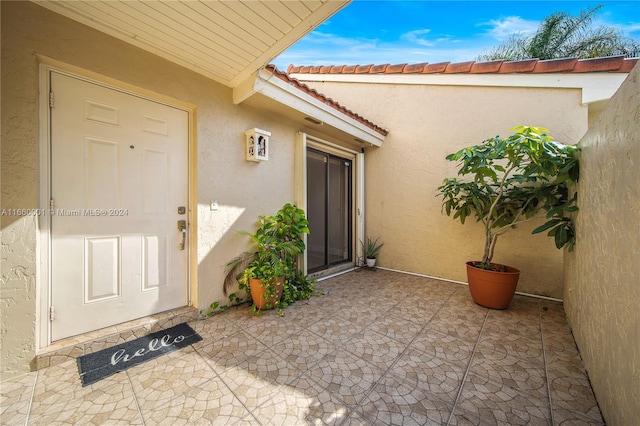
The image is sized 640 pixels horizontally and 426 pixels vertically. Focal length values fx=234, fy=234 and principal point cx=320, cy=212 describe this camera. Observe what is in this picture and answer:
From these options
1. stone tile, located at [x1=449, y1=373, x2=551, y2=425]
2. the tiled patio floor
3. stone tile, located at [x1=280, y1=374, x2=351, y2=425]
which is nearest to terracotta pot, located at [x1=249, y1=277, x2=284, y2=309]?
the tiled patio floor

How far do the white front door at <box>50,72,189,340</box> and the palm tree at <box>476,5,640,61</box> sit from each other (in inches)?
392

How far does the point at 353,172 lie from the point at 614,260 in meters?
3.89

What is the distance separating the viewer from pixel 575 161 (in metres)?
2.42

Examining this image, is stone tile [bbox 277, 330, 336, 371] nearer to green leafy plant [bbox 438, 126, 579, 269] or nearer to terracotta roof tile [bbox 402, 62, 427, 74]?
green leafy plant [bbox 438, 126, 579, 269]

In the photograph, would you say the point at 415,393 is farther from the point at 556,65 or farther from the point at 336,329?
the point at 556,65

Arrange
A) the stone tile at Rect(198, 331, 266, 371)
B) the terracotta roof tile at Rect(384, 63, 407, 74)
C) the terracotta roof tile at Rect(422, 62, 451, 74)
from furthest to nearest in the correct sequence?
the terracotta roof tile at Rect(384, 63, 407, 74) → the terracotta roof tile at Rect(422, 62, 451, 74) → the stone tile at Rect(198, 331, 266, 371)

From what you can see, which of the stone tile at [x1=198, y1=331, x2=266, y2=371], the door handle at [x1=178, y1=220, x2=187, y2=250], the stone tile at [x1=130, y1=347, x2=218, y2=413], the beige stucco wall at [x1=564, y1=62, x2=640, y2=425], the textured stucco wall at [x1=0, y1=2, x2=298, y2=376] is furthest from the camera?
the door handle at [x1=178, y1=220, x2=187, y2=250]

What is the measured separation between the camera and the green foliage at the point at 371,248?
15.8 ft

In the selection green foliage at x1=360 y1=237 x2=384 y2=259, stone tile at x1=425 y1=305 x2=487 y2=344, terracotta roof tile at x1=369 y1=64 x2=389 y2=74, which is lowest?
stone tile at x1=425 y1=305 x2=487 y2=344

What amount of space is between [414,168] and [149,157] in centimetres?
407

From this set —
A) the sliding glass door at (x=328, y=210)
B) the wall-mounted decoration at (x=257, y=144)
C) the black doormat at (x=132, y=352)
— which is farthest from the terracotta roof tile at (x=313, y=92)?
the black doormat at (x=132, y=352)

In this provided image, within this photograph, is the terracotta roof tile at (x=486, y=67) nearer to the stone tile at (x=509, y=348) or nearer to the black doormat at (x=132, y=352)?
the stone tile at (x=509, y=348)

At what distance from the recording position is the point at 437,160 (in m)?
4.16

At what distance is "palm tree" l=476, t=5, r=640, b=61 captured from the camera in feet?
20.5
